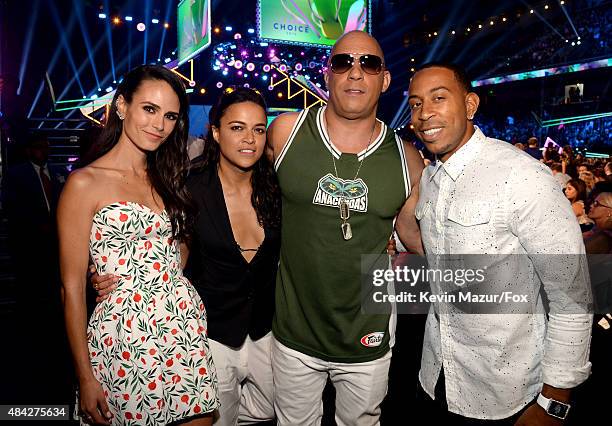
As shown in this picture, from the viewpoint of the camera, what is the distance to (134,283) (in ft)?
6.69

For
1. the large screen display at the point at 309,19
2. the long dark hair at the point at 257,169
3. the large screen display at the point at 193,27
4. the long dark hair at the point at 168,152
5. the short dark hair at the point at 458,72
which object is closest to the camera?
the short dark hair at the point at 458,72

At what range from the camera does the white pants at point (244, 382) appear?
2.54 meters

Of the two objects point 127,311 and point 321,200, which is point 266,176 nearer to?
point 321,200

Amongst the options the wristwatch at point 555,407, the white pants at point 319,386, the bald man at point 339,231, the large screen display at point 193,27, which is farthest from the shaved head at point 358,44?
the large screen display at point 193,27

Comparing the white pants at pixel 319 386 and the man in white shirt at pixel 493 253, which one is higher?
the man in white shirt at pixel 493 253

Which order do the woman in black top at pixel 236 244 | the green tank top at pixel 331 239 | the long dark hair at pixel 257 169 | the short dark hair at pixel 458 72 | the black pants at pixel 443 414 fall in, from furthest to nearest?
the long dark hair at pixel 257 169 < the woman in black top at pixel 236 244 < the green tank top at pixel 331 239 < the short dark hair at pixel 458 72 < the black pants at pixel 443 414

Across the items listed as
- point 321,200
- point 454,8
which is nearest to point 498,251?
point 321,200

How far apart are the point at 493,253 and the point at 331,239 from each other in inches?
31.6

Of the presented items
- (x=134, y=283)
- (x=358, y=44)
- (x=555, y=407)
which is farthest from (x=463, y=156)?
(x=134, y=283)

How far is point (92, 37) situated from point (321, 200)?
58.0 ft

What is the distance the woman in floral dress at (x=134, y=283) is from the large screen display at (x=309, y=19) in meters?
11.3

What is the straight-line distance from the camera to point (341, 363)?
2414 mm

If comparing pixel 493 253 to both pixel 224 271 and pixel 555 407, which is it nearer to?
pixel 555 407

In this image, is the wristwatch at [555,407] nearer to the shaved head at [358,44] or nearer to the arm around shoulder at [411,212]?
the arm around shoulder at [411,212]
